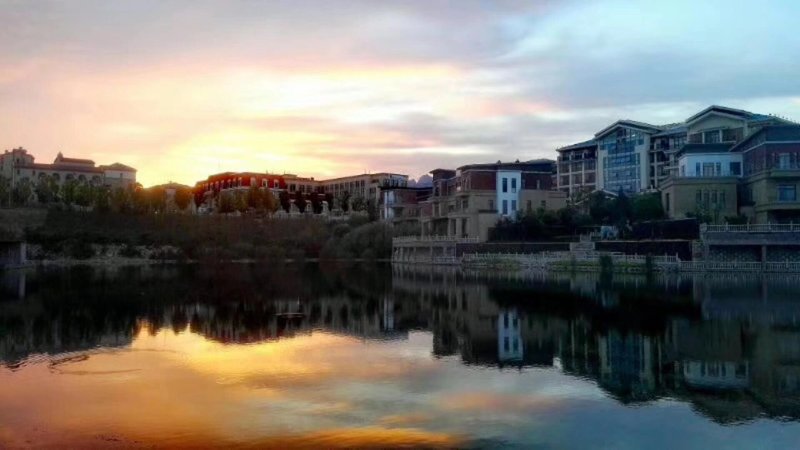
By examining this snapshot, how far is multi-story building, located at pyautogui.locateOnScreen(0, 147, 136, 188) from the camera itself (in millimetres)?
105625

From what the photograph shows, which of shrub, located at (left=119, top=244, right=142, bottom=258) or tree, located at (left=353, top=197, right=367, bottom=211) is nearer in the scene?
shrub, located at (left=119, top=244, right=142, bottom=258)

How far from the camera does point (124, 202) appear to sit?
85.9 metres

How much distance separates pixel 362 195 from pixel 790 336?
9907 cm

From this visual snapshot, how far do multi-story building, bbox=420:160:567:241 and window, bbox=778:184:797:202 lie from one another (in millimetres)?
24410

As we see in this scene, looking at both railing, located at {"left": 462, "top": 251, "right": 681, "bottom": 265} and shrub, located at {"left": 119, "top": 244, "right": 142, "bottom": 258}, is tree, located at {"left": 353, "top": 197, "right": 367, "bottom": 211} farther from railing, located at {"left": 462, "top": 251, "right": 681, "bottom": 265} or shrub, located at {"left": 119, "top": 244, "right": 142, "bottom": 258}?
railing, located at {"left": 462, "top": 251, "right": 681, "bottom": 265}

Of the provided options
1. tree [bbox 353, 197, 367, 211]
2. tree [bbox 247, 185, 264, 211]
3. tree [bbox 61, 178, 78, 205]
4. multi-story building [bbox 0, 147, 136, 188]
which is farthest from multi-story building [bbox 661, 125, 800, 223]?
multi-story building [bbox 0, 147, 136, 188]

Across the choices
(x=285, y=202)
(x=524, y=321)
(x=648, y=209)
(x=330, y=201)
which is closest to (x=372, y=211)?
(x=285, y=202)

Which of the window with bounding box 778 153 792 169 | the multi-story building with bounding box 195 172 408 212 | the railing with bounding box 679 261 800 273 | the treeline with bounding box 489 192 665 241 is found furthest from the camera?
the multi-story building with bounding box 195 172 408 212

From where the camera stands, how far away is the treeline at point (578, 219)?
5941cm

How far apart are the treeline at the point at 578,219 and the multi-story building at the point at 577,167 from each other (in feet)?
95.1

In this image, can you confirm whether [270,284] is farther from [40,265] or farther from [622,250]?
[40,265]

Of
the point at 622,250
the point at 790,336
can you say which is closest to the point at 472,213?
the point at 622,250

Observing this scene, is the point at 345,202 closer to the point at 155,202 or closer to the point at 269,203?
the point at 269,203

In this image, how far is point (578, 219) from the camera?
62.8 m
